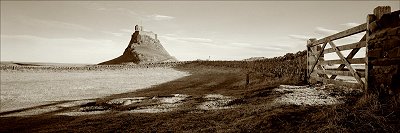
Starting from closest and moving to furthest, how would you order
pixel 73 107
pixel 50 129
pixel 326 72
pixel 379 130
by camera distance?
pixel 379 130 < pixel 50 129 < pixel 326 72 < pixel 73 107

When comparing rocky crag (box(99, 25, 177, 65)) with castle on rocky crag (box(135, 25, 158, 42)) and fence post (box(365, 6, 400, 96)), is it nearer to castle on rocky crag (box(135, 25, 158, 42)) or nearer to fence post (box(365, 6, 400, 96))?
castle on rocky crag (box(135, 25, 158, 42))

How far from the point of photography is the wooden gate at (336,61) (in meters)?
5.66

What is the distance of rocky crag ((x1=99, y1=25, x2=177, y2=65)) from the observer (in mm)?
53144

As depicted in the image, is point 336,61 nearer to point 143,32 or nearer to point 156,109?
point 156,109

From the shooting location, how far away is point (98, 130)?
4.89 metres

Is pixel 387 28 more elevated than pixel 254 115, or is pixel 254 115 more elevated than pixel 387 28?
pixel 387 28

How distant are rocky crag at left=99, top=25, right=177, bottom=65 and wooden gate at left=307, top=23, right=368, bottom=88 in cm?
4307

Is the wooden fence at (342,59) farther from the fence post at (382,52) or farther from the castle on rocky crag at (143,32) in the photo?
the castle on rocky crag at (143,32)

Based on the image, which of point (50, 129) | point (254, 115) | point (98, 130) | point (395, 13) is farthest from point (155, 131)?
point (395, 13)

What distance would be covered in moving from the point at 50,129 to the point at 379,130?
5453 mm

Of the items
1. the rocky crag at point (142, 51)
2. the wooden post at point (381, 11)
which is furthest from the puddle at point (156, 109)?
the rocky crag at point (142, 51)

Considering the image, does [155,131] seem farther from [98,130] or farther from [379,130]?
[379,130]

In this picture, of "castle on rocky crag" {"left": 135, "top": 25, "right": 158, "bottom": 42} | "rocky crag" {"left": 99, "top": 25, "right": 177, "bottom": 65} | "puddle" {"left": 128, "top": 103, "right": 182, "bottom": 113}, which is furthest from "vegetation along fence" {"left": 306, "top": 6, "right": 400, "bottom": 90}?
"castle on rocky crag" {"left": 135, "top": 25, "right": 158, "bottom": 42}

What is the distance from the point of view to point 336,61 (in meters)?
6.93
